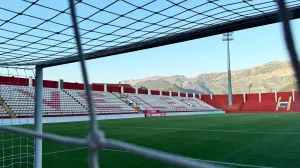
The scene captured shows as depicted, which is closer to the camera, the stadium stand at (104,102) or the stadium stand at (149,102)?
the stadium stand at (104,102)

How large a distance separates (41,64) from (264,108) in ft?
111

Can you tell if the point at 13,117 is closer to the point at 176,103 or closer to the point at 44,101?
the point at 44,101

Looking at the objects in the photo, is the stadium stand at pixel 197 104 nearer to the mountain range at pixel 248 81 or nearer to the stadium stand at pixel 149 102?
the stadium stand at pixel 149 102

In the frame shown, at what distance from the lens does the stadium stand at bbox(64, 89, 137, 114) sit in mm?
21766

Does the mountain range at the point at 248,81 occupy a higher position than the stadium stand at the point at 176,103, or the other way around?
the mountain range at the point at 248,81

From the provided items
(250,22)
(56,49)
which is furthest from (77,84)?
(250,22)

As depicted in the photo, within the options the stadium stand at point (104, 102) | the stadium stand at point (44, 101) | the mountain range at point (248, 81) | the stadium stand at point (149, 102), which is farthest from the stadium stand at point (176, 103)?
the mountain range at point (248, 81)

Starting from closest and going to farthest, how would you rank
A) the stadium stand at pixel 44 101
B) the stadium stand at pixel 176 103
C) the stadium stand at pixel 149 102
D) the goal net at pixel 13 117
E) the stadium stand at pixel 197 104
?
the goal net at pixel 13 117 < the stadium stand at pixel 44 101 < the stadium stand at pixel 149 102 < the stadium stand at pixel 176 103 < the stadium stand at pixel 197 104

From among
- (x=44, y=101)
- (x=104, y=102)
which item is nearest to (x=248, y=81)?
(x=104, y=102)

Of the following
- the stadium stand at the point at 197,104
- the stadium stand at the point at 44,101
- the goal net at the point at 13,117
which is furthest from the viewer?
the stadium stand at the point at 197,104

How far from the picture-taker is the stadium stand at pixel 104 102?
21.8 m

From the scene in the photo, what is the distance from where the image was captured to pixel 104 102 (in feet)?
76.6

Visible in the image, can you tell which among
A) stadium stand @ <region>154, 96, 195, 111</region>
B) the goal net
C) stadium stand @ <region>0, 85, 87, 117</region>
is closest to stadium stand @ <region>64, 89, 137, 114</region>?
stadium stand @ <region>0, 85, 87, 117</region>

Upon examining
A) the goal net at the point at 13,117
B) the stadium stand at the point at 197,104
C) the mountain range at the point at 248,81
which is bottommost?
the stadium stand at the point at 197,104
